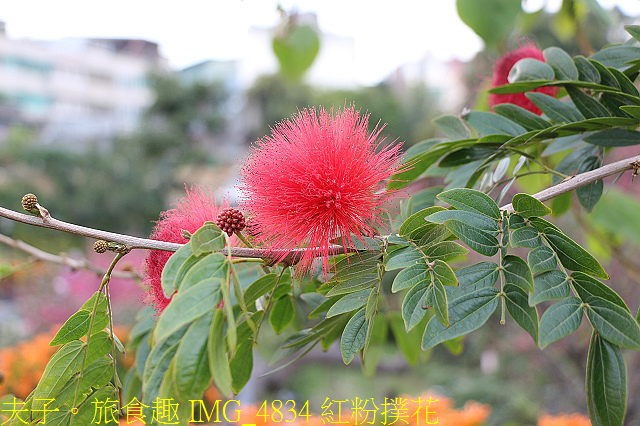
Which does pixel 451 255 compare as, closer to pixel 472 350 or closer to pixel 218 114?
pixel 472 350

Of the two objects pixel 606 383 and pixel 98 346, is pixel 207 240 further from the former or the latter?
pixel 606 383

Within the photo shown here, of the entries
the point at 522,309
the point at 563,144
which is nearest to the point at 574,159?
the point at 563,144

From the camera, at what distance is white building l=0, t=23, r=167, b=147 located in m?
13.0

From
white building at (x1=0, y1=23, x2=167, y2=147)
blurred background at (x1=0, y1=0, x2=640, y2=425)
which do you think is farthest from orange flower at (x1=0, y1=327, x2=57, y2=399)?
white building at (x1=0, y1=23, x2=167, y2=147)

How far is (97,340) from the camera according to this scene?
1.70 feet

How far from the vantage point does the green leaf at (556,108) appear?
602 mm

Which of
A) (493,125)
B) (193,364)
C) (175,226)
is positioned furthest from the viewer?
(493,125)

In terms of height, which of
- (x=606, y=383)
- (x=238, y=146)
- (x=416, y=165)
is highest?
(x=238, y=146)

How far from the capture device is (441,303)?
1.34ft

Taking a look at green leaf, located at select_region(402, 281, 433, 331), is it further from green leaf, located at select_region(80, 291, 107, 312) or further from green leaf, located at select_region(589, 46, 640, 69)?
green leaf, located at select_region(589, 46, 640, 69)

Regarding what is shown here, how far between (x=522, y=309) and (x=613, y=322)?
0.08 metres

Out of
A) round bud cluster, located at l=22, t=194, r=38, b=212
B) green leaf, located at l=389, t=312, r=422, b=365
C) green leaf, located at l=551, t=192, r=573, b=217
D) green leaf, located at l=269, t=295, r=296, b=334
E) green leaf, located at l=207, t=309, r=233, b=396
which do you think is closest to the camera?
green leaf, located at l=207, t=309, r=233, b=396

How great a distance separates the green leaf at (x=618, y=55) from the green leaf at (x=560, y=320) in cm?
39

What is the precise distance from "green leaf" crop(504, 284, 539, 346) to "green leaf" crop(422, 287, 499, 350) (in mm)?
14
